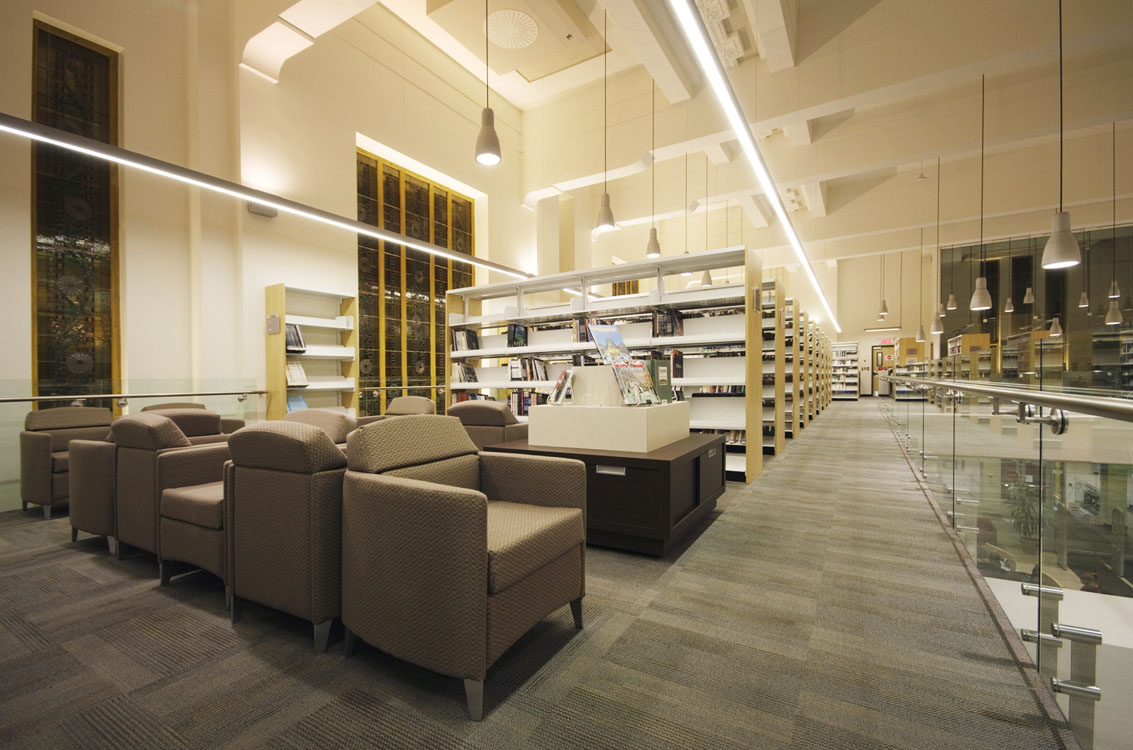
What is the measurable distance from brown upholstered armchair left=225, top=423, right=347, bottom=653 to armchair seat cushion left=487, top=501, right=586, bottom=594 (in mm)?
583

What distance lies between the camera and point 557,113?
9016 millimetres

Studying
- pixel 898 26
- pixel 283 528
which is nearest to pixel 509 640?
pixel 283 528

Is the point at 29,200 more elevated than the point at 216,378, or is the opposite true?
the point at 29,200

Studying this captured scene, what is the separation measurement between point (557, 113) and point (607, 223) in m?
3.40

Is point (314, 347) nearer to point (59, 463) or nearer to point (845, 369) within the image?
point (59, 463)

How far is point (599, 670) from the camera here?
1.69 metres

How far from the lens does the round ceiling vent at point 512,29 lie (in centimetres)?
597

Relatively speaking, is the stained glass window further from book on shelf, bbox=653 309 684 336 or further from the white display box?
book on shelf, bbox=653 309 684 336

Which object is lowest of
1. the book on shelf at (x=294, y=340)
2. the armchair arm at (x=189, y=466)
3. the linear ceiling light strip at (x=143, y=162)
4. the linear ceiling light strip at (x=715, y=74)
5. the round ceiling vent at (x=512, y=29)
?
the armchair arm at (x=189, y=466)

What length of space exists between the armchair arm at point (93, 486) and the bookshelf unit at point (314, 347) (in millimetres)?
2737

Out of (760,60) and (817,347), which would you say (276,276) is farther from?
(817,347)

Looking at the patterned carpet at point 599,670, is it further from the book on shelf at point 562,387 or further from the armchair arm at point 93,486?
the book on shelf at point 562,387

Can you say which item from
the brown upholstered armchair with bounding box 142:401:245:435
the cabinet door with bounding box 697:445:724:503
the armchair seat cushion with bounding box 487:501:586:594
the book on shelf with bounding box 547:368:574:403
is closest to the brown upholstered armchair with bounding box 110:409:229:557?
the armchair seat cushion with bounding box 487:501:586:594

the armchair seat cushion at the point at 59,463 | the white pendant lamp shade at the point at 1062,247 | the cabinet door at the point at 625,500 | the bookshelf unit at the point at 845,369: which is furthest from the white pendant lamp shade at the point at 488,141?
the bookshelf unit at the point at 845,369
